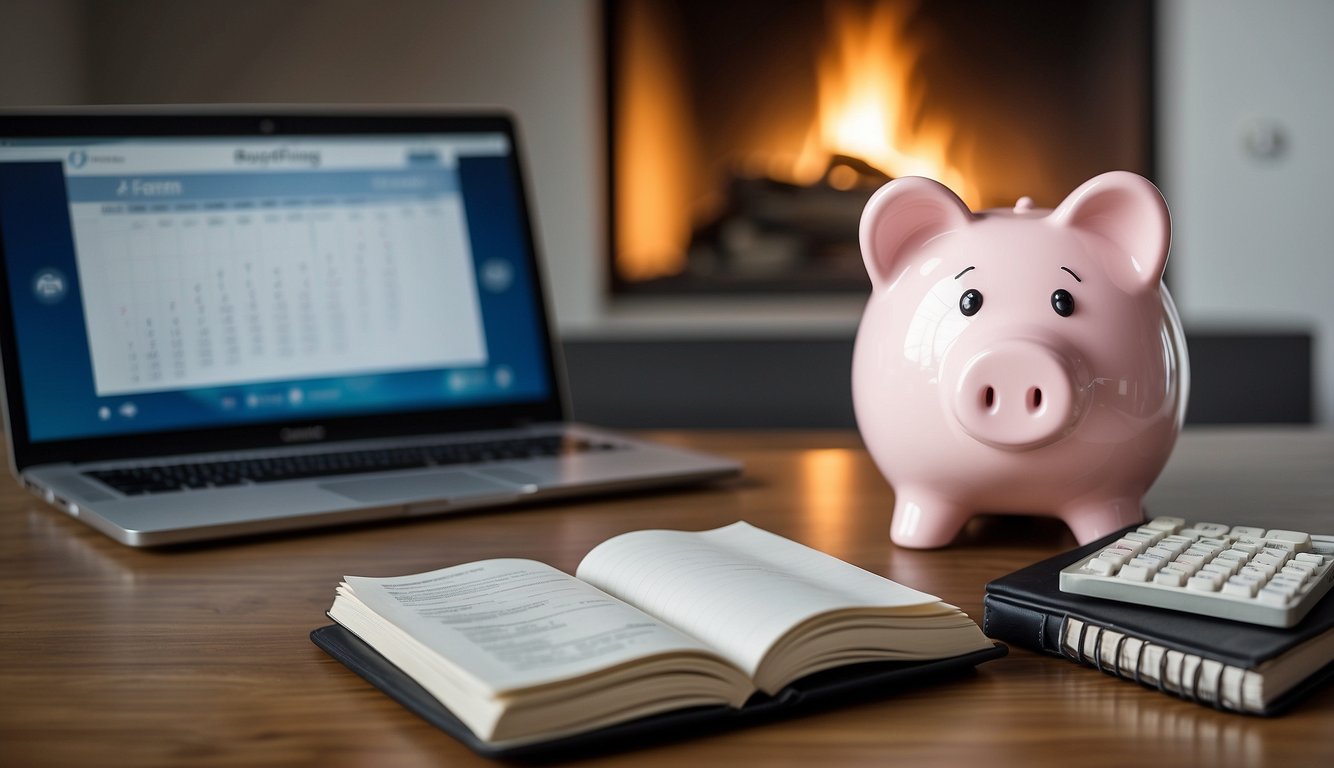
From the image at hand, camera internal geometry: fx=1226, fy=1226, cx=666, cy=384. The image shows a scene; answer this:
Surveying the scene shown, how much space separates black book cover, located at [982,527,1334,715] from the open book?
0.10 ft

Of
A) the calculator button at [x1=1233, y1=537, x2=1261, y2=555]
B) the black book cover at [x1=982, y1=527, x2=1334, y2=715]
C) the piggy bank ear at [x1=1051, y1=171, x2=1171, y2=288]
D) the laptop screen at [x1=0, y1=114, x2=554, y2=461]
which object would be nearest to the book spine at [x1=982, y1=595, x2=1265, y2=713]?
the black book cover at [x1=982, y1=527, x2=1334, y2=715]

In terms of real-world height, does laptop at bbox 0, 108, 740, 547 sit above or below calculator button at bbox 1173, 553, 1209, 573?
above

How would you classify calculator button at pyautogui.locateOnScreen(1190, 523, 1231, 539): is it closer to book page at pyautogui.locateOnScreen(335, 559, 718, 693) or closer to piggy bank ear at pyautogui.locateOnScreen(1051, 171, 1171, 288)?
piggy bank ear at pyautogui.locateOnScreen(1051, 171, 1171, 288)

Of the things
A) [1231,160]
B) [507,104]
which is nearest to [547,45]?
[507,104]

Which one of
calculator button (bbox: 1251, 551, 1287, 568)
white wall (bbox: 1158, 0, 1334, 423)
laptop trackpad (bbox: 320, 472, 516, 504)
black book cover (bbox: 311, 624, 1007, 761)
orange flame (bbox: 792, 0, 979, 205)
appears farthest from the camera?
orange flame (bbox: 792, 0, 979, 205)

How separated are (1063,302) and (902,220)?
4.2 inches

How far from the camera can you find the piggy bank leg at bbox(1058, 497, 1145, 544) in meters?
0.73

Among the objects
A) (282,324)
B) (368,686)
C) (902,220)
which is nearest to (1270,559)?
(902,220)

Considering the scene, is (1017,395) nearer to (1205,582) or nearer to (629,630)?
(1205,582)

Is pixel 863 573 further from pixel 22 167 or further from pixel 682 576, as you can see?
pixel 22 167

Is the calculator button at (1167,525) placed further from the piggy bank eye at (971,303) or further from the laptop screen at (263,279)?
the laptop screen at (263,279)

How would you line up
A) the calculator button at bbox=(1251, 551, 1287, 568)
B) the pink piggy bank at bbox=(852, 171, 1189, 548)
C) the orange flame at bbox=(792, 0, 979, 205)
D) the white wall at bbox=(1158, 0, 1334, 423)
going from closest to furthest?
the calculator button at bbox=(1251, 551, 1287, 568)
the pink piggy bank at bbox=(852, 171, 1189, 548)
the white wall at bbox=(1158, 0, 1334, 423)
the orange flame at bbox=(792, 0, 979, 205)

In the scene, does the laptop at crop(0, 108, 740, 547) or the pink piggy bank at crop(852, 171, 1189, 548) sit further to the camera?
the laptop at crop(0, 108, 740, 547)

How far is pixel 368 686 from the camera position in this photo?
533mm
